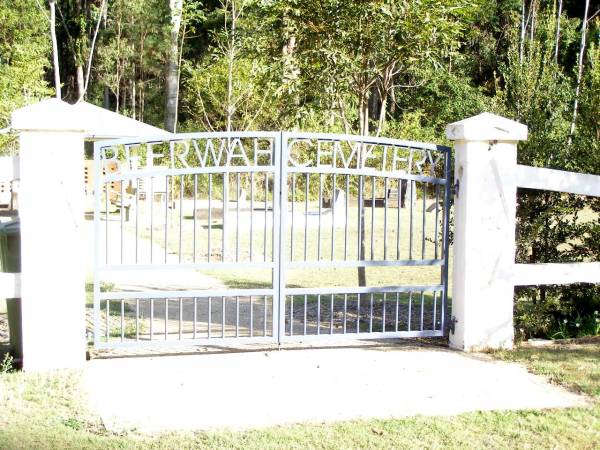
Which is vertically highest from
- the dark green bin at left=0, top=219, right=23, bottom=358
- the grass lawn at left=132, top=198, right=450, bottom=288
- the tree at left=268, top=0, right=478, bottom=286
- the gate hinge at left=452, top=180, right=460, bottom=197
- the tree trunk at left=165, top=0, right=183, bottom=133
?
the tree trunk at left=165, top=0, right=183, bottom=133

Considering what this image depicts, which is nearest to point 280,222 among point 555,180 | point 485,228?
point 485,228

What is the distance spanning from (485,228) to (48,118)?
12.5 feet

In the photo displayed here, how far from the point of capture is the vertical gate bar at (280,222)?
22.6 ft

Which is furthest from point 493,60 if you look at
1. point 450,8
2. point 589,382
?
point 589,382

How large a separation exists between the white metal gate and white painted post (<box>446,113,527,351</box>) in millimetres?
262

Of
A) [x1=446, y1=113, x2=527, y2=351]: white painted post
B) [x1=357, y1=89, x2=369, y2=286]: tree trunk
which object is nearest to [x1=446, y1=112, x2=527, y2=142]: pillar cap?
[x1=446, y1=113, x2=527, y2=351]: white painted post

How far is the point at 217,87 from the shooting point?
29.7m

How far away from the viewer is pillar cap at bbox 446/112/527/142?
7098mm

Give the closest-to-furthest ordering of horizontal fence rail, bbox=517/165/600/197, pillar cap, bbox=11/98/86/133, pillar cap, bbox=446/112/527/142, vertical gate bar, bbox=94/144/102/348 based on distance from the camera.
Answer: pillar cap, bbox=11/98/86/133 < vertical gate bar, bbox=94/144/102/348 < pillar cap, bbox=446/112/527/142 < horizontal fence rail, bbox=517/165/600/197

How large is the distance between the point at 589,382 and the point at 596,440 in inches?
52.1

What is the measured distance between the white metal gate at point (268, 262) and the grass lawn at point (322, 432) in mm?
1375

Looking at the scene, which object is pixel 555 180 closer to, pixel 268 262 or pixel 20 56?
pixel 268 262

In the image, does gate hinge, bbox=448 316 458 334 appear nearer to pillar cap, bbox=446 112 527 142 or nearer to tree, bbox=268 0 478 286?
pillar cap, bbox=446 112 527 142

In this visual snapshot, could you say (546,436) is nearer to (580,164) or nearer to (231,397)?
(231,397)
